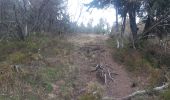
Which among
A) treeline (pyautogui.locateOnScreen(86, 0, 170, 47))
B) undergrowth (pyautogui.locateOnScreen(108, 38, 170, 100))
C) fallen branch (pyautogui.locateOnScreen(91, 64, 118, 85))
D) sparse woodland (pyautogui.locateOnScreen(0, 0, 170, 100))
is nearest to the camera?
sparse woodland (pyautogui.locateOnScreen(0, 0, 170, 100))

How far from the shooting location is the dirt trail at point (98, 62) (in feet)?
50.2

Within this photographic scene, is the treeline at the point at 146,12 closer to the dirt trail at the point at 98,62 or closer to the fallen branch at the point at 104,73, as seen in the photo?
the dirt trail at the point at 98,62

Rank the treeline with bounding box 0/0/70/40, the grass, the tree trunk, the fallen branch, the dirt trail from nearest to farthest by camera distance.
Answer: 1. the grass
2. the dirt trail
3. the fallen branch
4. the treeline with bounding box 0/0/70/40
5. the tree trunk

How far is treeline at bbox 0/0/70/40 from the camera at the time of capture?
19766 mm

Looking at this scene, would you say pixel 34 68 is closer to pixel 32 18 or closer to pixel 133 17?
pixel 32 18

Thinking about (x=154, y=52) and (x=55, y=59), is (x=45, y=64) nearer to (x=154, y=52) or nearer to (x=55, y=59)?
(x=55, y=59)

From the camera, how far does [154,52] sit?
65.8ft

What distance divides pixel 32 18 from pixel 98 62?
21.6ft

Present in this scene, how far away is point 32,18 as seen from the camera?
73.8 feet

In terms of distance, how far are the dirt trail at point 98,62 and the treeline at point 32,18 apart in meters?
2.58

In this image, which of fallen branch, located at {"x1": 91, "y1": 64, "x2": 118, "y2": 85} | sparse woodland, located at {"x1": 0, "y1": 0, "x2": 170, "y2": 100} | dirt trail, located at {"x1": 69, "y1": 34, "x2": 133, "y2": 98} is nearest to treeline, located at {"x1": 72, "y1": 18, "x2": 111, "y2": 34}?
sparse woodland, located at {"x1": 0, "y1": 0, "x2": 170, "y2": 100}

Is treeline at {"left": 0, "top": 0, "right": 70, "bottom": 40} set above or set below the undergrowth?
above

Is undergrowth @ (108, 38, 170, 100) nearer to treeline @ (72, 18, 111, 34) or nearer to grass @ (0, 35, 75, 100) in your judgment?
grass @ (0, 35, 75, 100)

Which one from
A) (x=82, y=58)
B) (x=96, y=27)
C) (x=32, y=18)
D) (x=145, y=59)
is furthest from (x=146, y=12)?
(x=96, y=27)
